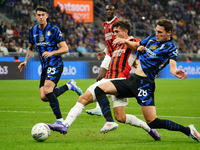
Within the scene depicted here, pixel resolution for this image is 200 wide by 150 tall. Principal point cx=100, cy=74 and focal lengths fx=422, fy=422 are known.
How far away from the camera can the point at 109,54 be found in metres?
10.2

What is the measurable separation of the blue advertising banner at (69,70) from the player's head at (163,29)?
18246 mm

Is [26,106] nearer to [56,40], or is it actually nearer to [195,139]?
[56,40]

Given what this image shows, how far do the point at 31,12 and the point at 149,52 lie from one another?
72.6ft

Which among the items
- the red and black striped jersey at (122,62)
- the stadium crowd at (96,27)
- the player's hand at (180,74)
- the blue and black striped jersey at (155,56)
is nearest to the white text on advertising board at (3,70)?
the stadium crowd at (96,27)

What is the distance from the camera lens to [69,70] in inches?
1004

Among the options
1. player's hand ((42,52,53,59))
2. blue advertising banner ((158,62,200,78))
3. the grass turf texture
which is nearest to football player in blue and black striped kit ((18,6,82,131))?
player's hand ((42,52,53,59))

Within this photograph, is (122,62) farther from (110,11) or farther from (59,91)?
(110,11)

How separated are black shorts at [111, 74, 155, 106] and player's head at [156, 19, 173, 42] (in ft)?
2.20

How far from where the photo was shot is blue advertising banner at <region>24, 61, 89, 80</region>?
79.5 feet

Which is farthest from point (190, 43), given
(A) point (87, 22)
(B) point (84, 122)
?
(B) point (84, 122)

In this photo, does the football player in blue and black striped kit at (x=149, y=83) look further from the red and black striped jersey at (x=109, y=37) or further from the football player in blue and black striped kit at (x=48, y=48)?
the red and black striped jersey at (x=109, y=37)

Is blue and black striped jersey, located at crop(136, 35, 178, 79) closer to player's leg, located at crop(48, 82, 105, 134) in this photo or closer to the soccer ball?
player's leg, located at crop(48, 82, 105, 134)

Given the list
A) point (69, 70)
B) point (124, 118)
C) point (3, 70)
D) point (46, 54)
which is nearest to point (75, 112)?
point (124, 118)

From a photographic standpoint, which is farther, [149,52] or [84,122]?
[84,122]
